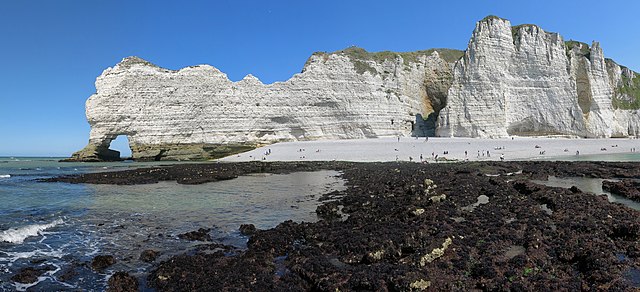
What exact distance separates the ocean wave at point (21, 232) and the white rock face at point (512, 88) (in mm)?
44172

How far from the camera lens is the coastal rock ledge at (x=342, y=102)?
4553 centimetres

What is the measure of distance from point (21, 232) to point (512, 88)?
5110 centimetres

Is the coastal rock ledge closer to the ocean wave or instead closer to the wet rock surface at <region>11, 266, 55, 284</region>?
the ocean wave

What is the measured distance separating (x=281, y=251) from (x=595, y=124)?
56.7 m

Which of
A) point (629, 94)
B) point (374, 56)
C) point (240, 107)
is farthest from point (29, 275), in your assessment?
point (629, 94)

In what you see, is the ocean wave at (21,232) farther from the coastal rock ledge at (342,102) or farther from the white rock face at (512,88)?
the white rock face at (512,88)

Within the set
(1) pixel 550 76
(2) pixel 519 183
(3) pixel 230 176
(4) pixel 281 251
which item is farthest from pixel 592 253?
(1) pixel 550 76

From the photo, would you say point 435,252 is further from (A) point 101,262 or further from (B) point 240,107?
(B) point 240,107

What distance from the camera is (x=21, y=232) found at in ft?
28.7

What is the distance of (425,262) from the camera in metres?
5.82

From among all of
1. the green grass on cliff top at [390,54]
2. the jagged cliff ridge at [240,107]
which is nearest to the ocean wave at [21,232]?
the jagged cliff ridge at [240,107]

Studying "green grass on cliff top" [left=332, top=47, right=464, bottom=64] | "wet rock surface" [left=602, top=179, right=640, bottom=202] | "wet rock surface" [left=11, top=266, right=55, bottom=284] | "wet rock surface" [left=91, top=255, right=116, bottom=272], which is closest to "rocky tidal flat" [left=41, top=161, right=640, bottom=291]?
"wet rock surface" [left=91, top=255, right=116, bottom=272]

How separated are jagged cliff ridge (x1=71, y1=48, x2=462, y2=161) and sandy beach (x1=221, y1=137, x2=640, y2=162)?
212 inches

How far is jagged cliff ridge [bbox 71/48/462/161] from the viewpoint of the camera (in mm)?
45156
